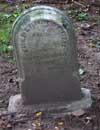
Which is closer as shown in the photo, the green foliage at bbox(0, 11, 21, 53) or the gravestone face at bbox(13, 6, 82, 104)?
the gravestone face at bbox(13, 6, 82, 104)

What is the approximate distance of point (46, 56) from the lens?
4.57 m

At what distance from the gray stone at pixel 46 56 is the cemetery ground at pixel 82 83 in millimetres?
224

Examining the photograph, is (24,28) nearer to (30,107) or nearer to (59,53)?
(59,53)

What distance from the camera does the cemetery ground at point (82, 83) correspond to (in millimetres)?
4488

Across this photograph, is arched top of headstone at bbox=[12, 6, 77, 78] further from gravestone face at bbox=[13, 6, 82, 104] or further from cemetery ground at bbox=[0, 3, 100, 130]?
cemetery ground at bbox=[0, 3, 100, 130]

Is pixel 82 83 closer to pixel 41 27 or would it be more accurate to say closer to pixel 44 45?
pixel 44 45

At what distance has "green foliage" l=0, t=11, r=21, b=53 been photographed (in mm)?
6258

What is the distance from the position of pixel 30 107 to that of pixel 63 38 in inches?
31.6

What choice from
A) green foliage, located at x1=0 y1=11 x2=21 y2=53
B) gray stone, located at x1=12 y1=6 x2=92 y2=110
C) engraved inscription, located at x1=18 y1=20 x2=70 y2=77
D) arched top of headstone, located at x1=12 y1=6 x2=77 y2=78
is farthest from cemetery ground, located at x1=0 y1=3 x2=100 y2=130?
arched top of headstone, located at x1=12 y1=6 x2=77 y2=78

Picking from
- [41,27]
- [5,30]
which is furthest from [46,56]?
[5,30]

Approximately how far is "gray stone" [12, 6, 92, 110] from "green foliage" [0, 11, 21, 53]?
5.22 feet

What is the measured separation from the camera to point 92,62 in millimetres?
5801

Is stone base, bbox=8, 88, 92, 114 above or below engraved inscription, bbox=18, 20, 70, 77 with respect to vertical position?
below

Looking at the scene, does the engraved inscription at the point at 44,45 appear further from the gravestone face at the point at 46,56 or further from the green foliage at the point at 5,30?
the green foliage at the point at 5,30
